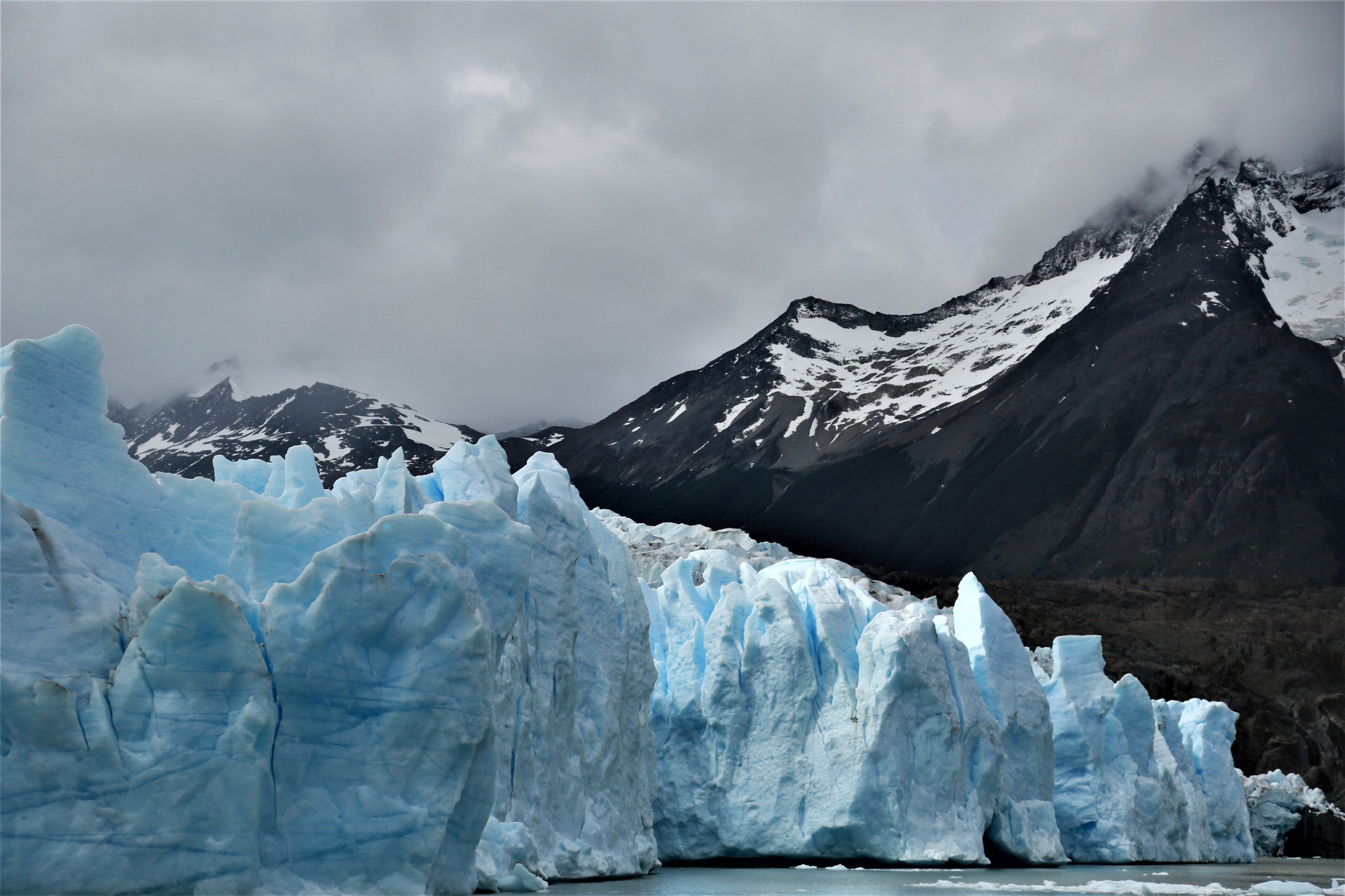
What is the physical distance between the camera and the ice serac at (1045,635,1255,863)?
34125mm

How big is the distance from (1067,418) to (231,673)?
126m

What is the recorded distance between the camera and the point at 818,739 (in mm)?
29141

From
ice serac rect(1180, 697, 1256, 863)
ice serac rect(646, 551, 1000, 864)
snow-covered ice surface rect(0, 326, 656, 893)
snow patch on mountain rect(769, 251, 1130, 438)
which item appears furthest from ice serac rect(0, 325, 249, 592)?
snow patch on mountain rect(769, 251, 1130, 438)

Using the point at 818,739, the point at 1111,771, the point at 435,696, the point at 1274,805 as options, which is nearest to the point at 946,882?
the point at 818,739

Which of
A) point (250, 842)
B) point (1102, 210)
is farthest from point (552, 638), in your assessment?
point (1102, 210)

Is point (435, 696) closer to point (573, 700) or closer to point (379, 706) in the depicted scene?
point (379, 706)

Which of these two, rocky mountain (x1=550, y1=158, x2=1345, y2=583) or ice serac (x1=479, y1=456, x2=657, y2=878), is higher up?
rocky mountain (x1=550, y1=158, x2=1345, y2=583)

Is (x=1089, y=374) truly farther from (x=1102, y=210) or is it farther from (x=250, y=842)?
(x=250, y=842)

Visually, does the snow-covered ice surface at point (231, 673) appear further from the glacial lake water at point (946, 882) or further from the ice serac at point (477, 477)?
the glacial lake water at point (946, 882)

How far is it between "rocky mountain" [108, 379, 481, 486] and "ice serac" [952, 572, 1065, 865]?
3333 inches

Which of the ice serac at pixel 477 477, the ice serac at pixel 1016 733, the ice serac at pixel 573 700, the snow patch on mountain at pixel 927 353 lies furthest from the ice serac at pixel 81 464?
the snow patch on mountain at pixel 927 353

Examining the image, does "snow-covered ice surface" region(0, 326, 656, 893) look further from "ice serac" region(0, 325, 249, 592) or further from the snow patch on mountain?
the snow patch on mountain

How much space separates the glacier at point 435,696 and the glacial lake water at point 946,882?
80 centimetres

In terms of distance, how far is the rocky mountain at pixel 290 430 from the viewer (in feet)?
403
